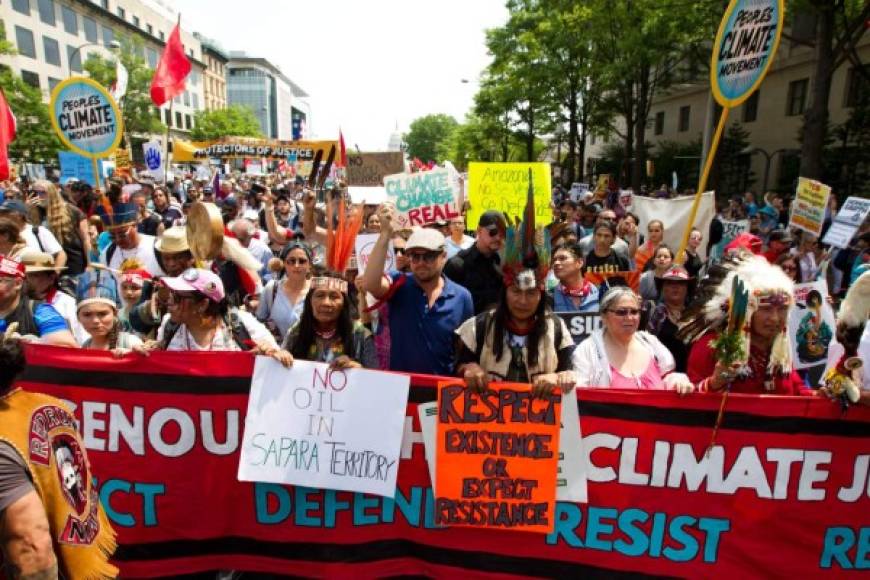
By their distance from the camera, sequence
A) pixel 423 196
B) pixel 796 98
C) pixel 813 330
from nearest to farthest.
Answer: pixel 813 330, pixel 423 196, pixel 796 98

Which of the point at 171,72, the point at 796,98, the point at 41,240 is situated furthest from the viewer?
the point at 796,98

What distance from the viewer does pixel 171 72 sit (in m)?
11.0

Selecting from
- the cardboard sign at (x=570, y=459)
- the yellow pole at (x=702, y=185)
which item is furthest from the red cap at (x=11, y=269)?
the yellow pole at (x=702, y=185)

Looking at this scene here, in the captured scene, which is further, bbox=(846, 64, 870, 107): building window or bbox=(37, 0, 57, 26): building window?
bbox=(37, 0, 57, 26): building window

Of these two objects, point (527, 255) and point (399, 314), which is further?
point (399, 314)

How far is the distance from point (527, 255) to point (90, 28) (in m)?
65.6

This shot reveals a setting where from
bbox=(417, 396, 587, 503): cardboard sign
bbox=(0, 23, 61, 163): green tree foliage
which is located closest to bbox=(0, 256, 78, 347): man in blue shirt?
bbox=(417, 396, 587, 503): cardboard sign

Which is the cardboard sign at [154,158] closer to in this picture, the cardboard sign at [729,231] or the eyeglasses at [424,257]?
the cardboard sign at [729,231]

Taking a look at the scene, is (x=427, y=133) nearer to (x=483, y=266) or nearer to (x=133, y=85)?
(x=133, y=85)

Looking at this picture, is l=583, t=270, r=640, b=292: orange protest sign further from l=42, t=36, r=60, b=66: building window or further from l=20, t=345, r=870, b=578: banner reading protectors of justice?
l=42, t=36, r=60, b=66: building window

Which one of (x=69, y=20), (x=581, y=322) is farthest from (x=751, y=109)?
(x=69, y=20)

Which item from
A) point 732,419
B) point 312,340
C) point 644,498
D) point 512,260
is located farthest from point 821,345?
point 312,340

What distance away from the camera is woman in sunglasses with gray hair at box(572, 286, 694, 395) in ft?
9.26

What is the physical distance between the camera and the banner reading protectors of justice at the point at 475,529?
2.56m
